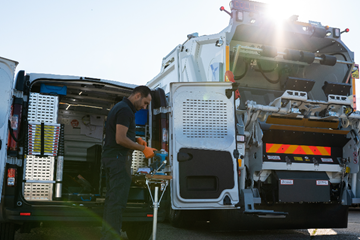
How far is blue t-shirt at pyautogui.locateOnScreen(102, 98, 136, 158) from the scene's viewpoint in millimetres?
3705

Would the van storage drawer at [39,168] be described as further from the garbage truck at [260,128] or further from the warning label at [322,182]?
the warning label at [322,182]

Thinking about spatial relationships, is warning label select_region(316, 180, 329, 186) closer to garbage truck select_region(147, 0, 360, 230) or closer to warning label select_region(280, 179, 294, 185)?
garbage truck select_region(147, 0, 360, 230)

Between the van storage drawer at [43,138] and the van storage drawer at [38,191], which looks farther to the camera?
the van storage drawer at [43,138]

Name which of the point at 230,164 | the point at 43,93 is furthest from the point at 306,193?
the point at 43,93

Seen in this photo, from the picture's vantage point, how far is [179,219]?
19.2 feet

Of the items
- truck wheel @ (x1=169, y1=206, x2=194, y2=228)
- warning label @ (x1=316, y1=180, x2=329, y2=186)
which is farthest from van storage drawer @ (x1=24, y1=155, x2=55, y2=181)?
warning label @ (x1=316, y1=180, x2=329, y2=186)

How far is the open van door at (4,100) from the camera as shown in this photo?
3646 millimetres

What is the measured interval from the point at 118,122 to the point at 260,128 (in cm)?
233

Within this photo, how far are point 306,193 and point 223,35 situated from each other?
2.52 m

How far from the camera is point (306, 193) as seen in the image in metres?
5.34

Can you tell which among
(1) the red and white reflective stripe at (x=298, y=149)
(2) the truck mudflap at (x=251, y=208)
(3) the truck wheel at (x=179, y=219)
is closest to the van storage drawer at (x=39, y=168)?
(3) the truck wheel at (x=179, y=219)

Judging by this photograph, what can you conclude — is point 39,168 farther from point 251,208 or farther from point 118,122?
point 251,208

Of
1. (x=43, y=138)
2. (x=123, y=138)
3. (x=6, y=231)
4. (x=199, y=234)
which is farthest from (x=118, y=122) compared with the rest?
(x=199, y=234)

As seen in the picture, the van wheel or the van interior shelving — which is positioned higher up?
the van interior shelving
